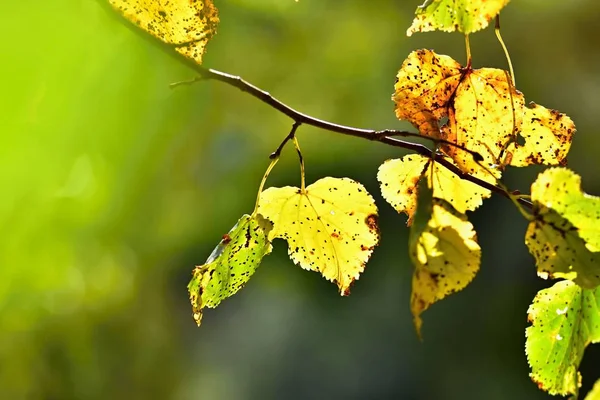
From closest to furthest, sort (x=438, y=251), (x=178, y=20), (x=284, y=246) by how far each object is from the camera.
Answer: (x=438, y=251)
(x=178, y=20)
(x=284, y=246)

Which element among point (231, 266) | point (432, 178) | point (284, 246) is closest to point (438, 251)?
point (432, 178)

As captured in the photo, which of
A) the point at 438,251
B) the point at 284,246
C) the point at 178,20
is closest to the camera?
the point at 438,251

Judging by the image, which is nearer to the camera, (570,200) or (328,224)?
(570,200)

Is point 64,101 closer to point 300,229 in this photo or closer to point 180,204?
point 300,229

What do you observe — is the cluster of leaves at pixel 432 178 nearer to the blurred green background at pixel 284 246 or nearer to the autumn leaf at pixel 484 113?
the autumn leaf at pixel 484 113

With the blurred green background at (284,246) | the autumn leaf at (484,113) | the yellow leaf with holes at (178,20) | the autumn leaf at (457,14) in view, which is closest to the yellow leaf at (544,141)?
Answer: the autumn leaf at (484,113)

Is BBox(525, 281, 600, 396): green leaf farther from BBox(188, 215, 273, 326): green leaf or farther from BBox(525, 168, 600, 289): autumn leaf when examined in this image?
BBox(188, 215, 273, 326): green leaf

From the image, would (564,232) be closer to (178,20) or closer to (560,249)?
(560,249)

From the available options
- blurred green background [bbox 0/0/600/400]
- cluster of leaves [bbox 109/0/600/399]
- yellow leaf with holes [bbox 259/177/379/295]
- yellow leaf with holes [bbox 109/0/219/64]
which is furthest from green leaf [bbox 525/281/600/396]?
blurred green background [bbox 0/0/600/400]
